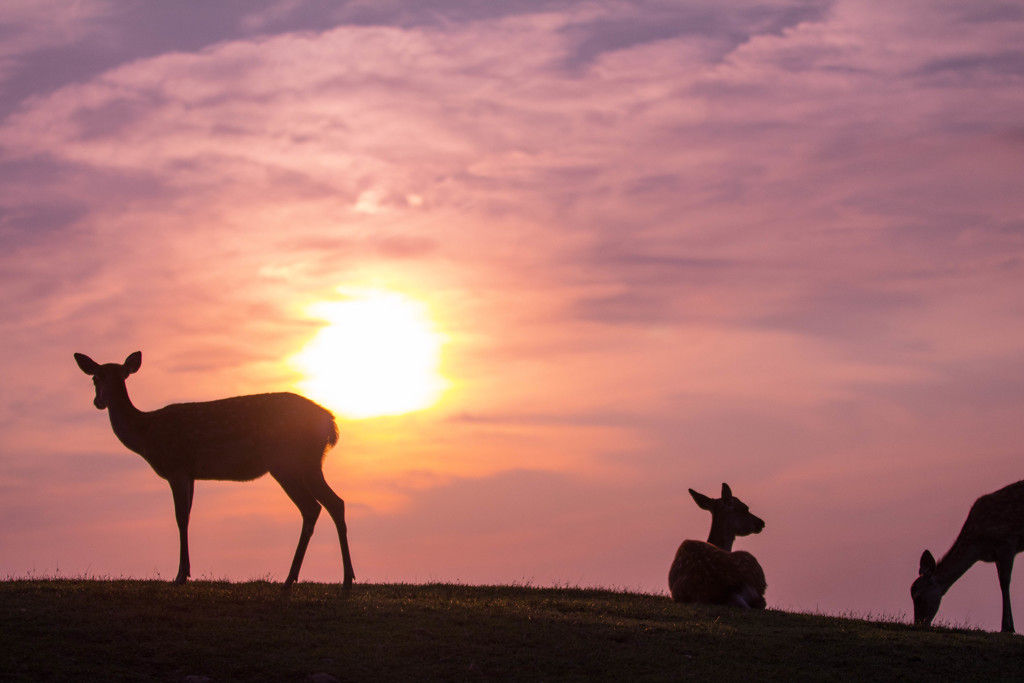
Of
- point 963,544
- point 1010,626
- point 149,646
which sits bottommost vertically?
point 149,646

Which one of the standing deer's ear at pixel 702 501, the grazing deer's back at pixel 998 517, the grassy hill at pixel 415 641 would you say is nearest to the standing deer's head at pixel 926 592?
the grazing deer's back at pixel 998 517

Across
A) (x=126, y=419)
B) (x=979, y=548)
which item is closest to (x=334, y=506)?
(x=126, y=419)

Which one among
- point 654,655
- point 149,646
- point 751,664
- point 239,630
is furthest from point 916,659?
point 149,646

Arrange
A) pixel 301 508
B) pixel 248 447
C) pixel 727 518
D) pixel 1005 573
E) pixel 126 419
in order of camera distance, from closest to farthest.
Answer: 1. pixel 301 508
2. pixel 248 447
3. pixel 126 419
4. pixel 1005 573
5. pixel 727 518

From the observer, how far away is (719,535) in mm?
21688

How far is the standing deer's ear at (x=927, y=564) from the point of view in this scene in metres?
21.4

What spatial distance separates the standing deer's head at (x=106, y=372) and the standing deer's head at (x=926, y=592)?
46.5ft

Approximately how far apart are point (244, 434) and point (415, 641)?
16.7 feet

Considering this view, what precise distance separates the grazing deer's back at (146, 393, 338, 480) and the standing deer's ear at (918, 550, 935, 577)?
11.3 m

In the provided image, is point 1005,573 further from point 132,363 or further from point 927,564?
point 132,363

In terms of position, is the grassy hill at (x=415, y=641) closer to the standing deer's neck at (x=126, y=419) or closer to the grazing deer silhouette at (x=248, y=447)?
the grazing deer silhouette at (x=248, y=447)

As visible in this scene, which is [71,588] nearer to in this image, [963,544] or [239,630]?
[239,630]

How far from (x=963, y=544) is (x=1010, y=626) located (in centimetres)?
237

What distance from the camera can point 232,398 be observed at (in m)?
17.3
